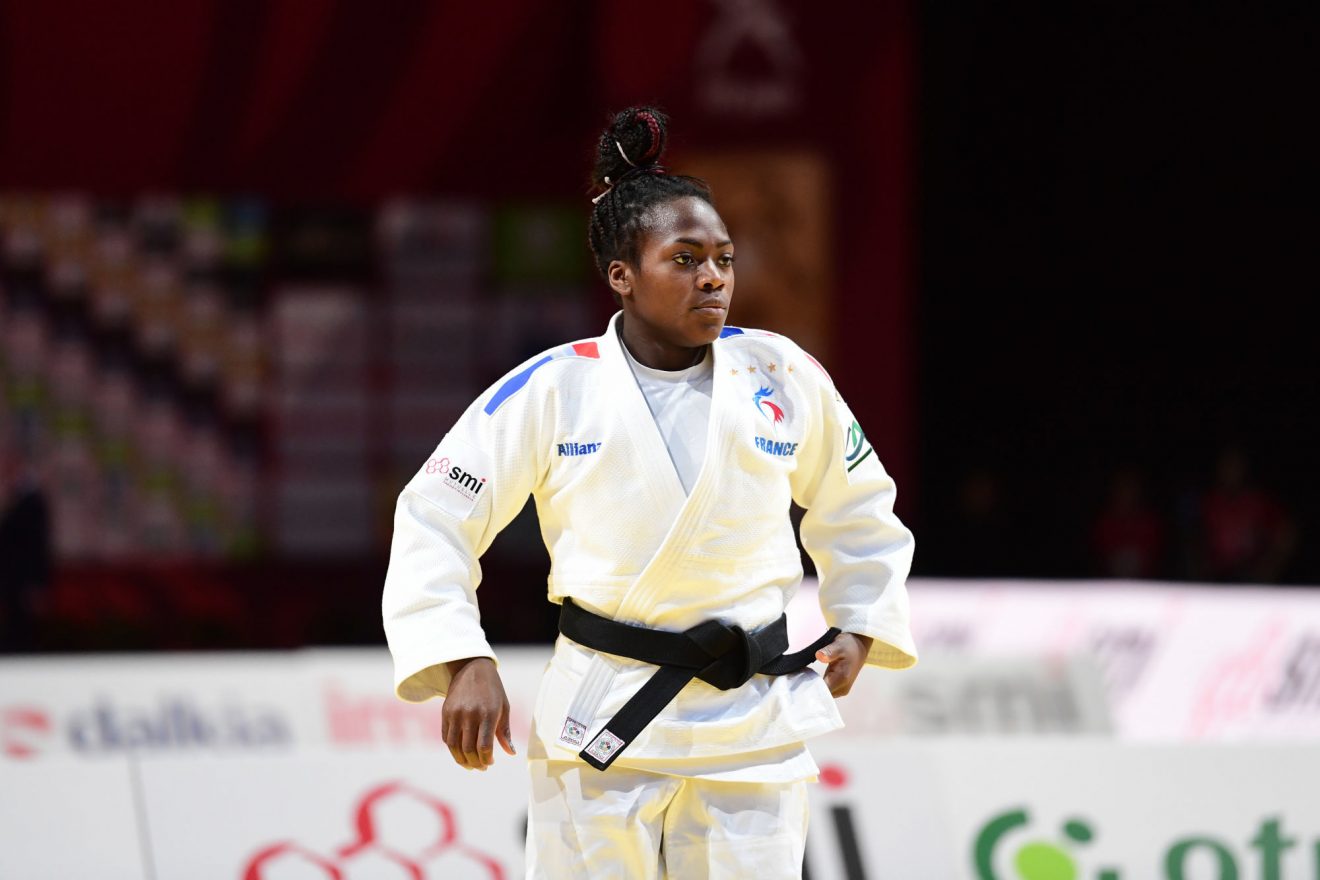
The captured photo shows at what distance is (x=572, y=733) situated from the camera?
290 cm

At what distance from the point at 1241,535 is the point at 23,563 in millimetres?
7327

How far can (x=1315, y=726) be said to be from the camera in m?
7.57

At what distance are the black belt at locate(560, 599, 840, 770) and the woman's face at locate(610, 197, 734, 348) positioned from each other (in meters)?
0.49

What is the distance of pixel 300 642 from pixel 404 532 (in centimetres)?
958

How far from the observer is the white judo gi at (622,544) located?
114 inches

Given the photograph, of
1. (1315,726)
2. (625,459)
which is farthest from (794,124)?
(625,459)

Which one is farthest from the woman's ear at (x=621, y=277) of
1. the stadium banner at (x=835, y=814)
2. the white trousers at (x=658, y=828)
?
the stadium banner at (x=835, y=814)

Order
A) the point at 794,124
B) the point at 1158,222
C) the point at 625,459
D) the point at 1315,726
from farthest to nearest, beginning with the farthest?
the point at 1158,222 → the point at 794,124 → the point at 1315,726 → the point at 625,459

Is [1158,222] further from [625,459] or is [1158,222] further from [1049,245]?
[625,459]

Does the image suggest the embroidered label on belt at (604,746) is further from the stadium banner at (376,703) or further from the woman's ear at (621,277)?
the stadium banner at (376,703)

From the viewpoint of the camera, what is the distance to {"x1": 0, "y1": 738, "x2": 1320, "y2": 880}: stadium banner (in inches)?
177

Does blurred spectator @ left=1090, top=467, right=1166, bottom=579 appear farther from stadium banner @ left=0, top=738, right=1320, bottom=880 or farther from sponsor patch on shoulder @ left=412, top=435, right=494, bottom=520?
sponsor patch on shoulder @ left=412, top=435, right=494, bottom=520

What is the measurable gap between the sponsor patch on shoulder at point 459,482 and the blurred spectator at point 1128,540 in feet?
31.4

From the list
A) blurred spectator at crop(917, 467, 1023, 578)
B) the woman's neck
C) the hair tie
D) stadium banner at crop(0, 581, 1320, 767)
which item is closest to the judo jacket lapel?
the woman's neck
